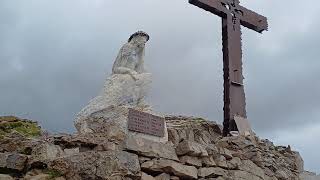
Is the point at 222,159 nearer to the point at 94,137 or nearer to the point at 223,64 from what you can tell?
the point at 94,137

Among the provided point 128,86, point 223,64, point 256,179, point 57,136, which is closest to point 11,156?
point 57,136

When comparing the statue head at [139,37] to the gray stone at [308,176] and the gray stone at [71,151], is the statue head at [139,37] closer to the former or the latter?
the gray stone at [71,151]

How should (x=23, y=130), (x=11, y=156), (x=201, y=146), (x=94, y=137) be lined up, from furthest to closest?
(x=23, y=130) < (x=201, y=146) < (x=94, y=137) < (x=11, y=156)

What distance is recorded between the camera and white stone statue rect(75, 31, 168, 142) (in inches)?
262

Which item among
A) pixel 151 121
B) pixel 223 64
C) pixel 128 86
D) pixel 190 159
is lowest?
pixel 190 159

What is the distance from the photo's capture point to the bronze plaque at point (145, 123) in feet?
21.7

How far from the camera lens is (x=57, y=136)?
249 inches

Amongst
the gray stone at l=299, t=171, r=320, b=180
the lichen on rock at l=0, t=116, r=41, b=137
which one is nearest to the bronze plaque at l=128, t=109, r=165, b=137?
the lichen on rock at l=0, t=116, r=41, b=137

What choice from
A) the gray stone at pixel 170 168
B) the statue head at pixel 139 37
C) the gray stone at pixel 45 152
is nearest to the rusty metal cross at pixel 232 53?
the statue head at pixel 139 37

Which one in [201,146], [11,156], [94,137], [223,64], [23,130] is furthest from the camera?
[223,64]

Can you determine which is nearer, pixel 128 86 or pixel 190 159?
pixel 190 159

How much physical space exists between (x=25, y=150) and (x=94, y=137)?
3.00 feet

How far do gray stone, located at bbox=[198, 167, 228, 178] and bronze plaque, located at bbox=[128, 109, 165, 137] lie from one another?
902mm

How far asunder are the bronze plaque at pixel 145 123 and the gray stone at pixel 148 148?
57cm
